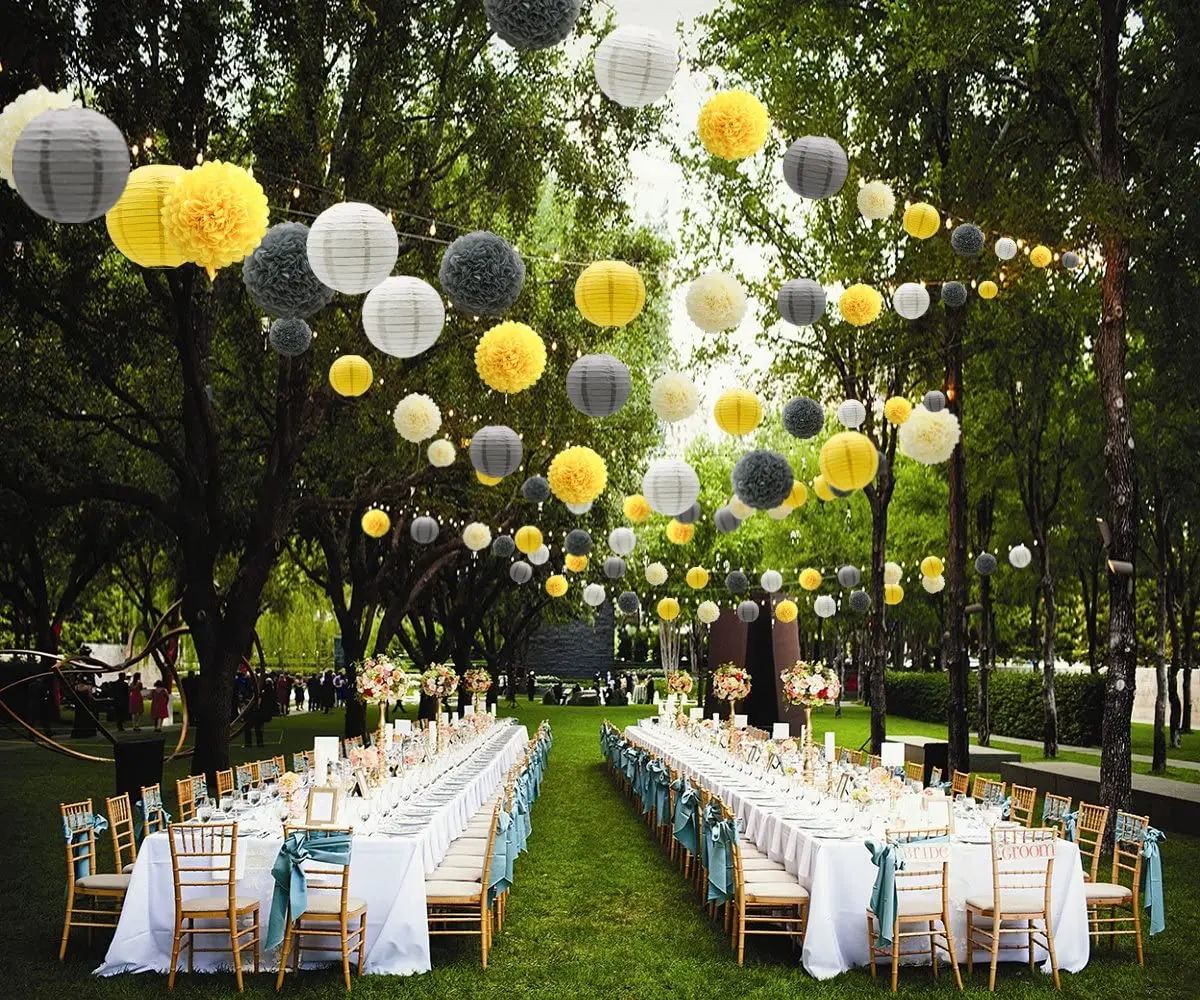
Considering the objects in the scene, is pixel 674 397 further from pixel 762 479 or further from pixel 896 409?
pixel 896 409

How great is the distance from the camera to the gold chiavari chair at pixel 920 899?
639 centimetres

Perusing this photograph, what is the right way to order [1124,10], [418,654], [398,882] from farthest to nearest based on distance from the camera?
[418,654]
[1124,10]
[398,882]

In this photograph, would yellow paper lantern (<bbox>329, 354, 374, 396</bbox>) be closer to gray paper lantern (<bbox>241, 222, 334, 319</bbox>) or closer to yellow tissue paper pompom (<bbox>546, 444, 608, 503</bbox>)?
yellow tissue paper pompom (<bbox>546, 444, 608, 503</bbox>)

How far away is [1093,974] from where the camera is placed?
21.8 feet

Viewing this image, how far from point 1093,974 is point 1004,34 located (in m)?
8.59

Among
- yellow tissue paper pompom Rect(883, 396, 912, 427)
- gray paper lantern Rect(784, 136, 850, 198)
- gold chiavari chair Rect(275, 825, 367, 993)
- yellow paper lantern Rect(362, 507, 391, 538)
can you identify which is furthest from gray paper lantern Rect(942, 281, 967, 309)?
gold chiavari chair Rect(275, 825, 367, 993)

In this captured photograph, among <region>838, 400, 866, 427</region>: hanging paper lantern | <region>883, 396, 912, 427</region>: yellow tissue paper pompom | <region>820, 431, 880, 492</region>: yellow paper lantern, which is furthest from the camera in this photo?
<region>838, 400, 866, 427</region>: hanging paper lantern

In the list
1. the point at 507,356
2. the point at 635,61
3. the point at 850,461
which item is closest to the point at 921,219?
the point at 850,461

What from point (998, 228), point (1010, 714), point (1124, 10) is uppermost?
point (1124, 10)

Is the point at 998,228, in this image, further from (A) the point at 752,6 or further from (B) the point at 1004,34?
(A) the point at 752,6

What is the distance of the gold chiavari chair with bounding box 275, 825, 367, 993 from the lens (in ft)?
20.0

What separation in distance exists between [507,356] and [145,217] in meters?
3.21

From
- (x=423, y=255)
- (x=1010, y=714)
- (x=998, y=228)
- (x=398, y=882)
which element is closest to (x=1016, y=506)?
(x=1010, y=714)

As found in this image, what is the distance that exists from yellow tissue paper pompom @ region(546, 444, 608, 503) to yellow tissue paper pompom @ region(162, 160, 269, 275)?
520 cm
